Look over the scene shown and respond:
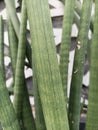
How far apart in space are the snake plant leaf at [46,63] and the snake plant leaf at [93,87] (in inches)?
3.1

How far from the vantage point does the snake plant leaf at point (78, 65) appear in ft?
1.57

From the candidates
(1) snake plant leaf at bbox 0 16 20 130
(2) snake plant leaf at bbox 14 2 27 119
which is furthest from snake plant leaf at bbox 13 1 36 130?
(1) snake plant leaf at bbox 0 16 20 130

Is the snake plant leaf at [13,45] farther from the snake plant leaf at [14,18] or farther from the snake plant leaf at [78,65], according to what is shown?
the snake plant leaf at [78,65]

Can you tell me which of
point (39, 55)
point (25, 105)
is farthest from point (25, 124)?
point (39, 55)

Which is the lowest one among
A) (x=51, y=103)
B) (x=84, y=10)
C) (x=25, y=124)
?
(x=25, y=124)

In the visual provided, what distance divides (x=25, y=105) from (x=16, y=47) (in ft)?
0.40

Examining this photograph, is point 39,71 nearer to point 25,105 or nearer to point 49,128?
point 49,128

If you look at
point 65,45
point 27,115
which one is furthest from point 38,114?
point 65,45

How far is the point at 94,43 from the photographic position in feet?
1.42

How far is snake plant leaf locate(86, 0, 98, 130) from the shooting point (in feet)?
1.41

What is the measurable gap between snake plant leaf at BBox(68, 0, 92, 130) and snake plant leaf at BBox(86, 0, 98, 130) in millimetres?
51

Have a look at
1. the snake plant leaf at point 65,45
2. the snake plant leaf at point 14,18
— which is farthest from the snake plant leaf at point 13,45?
the snake plant leaf at point 65,45

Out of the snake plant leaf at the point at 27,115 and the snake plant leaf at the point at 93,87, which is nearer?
the snake plant leaf at the point at 93,87

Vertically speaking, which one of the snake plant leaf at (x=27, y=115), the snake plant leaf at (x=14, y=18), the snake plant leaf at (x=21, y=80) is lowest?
the snake plant leaf at (x=27, y=115)
